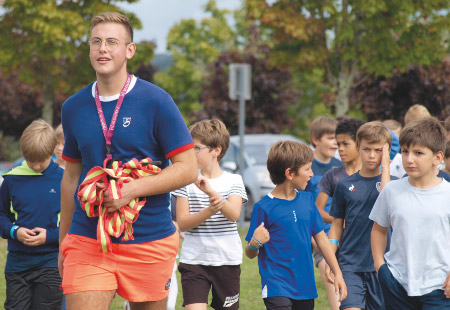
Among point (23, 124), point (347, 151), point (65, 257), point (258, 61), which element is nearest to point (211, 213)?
point (65, 257)

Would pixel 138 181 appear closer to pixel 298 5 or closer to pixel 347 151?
pixel 347 151

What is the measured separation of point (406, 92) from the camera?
24422mm

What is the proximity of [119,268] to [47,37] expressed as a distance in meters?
15.9

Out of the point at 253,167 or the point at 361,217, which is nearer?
the point at 361,217

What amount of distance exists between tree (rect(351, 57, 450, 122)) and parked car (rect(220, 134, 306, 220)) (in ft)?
21.1

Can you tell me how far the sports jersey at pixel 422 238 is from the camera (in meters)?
4.45

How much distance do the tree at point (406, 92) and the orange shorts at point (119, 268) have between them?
2099 centimetres

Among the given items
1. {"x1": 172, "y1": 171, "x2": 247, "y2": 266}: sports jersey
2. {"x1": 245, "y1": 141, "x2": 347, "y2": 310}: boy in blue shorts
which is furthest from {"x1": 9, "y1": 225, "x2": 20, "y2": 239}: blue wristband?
{"x1": 245, "y1": 141, "x2": 347, "y2": 310}: boy in blue shorts

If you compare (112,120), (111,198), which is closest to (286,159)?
(112,120)

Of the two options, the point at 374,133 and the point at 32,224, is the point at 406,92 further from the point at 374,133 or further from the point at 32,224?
the point at 32,224

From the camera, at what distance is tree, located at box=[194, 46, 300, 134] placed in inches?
1414

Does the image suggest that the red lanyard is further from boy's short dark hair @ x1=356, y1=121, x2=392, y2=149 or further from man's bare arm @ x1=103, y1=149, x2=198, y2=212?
boy's short dark hair @ x1=356, y1=121, x2=392, y2=149

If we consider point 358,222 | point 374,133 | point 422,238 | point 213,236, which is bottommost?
point 213,236

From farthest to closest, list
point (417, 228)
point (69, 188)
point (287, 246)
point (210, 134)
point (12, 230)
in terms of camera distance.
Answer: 1. point (12, 230)
2. point (210, 134)
3. point (287, 246)
4. point (417, 228)
5. point (69, 188)
